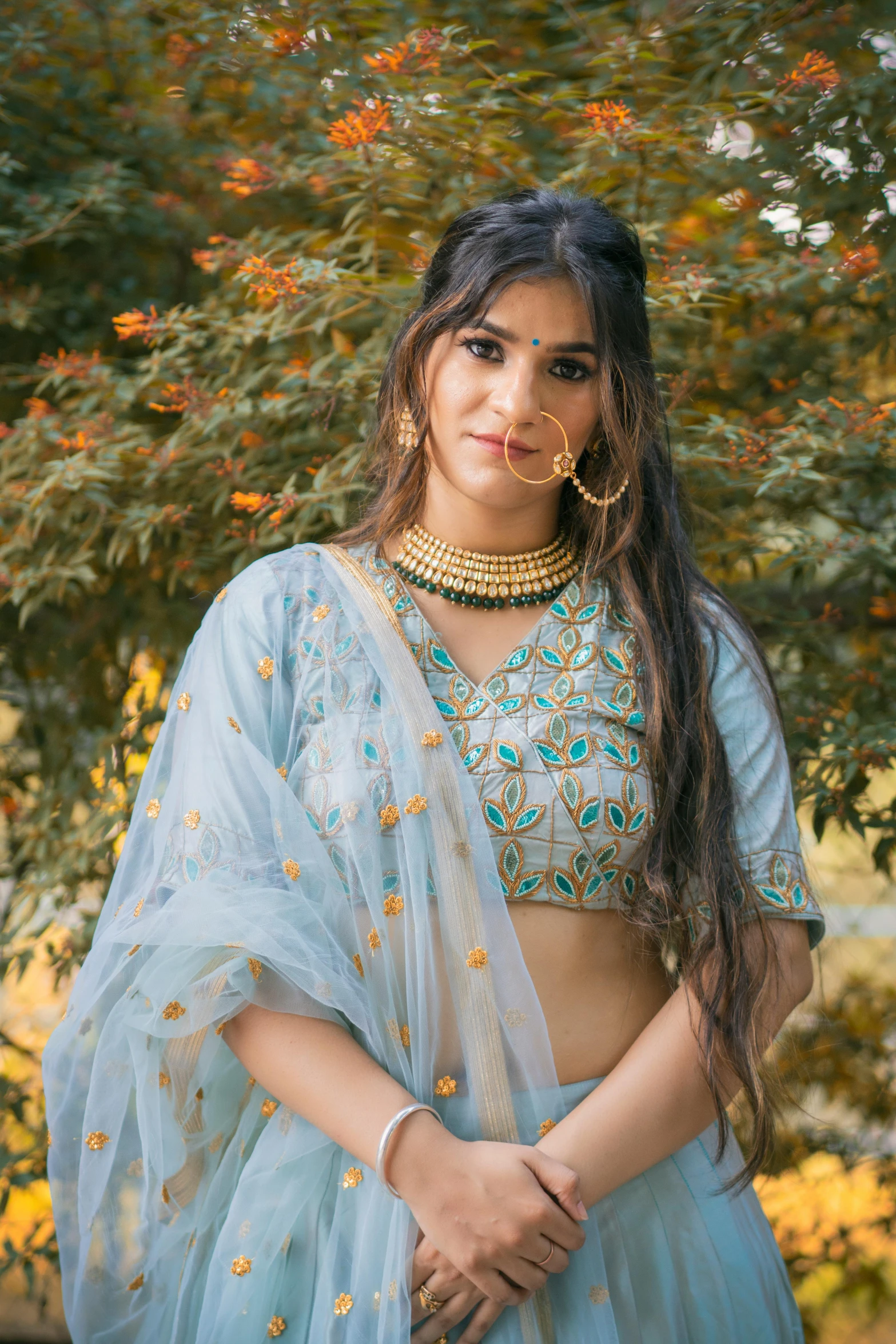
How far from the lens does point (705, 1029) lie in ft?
3.94

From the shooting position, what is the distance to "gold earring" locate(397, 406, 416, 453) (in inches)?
56.3

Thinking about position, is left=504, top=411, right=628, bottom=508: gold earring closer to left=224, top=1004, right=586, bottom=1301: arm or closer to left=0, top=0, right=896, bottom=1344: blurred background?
left=0, top=0, right=896, bottom=1344: blurred background

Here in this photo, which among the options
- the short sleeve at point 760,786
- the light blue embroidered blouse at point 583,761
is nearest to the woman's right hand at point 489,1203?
the light blue embroidered blouse at point 583,761

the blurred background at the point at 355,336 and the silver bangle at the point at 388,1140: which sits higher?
the blurred background at the point at 355,336

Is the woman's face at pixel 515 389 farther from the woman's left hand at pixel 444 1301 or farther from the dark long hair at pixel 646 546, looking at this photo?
the woman's left hand at pixel 444 1301

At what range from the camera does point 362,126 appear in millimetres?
1563

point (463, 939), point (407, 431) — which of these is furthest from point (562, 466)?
point (463, 939)

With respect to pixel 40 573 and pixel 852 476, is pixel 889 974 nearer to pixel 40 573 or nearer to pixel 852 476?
pixel 852 476

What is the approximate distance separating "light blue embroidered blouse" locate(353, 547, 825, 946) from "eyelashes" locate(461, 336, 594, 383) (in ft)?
0.95

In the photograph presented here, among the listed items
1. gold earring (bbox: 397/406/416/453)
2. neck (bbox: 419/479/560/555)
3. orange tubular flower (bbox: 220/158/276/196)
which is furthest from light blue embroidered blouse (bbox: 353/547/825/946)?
orange tubular flower (bbox: 220/158/276/196)

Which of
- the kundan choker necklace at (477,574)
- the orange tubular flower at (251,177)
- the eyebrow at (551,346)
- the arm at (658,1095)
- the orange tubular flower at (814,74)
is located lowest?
the arm at (658,1095)

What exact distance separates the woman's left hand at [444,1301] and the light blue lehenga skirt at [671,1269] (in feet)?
0.06

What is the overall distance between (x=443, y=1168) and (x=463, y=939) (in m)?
0.23

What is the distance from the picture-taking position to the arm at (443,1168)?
1.09m
